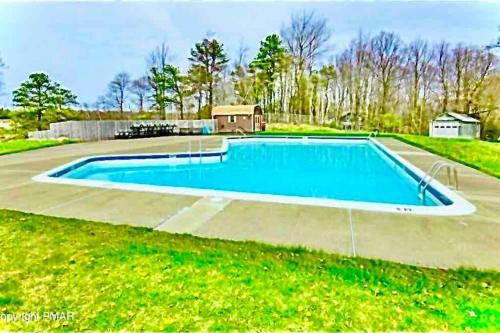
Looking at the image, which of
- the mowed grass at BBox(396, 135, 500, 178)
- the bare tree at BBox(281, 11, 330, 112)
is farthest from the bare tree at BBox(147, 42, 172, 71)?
the mowed grass at BBox(396, 135, 500, 178)

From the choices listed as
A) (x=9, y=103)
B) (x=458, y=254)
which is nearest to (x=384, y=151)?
(x=458, y=254)

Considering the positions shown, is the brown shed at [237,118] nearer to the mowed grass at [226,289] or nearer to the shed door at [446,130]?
the shed door at [446,130]

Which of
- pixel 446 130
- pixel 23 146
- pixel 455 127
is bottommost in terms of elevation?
pixel 23 146

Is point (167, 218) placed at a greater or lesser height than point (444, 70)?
lesser

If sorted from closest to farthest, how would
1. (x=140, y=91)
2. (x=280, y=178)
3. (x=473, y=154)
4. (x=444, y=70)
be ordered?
(x=280, y=178) < (x=473, y=154) < (x=140, y=91) < (x=444, y=70)

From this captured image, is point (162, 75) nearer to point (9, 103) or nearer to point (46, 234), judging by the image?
point (9, 103)

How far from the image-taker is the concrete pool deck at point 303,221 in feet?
9.49

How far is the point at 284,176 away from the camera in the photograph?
867 centimetres

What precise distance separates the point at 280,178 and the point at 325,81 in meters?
23.8

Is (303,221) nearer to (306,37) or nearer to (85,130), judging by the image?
(85,130)

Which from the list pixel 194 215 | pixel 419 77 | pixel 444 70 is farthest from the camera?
pixel 419 77

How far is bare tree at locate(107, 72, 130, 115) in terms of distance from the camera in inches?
998

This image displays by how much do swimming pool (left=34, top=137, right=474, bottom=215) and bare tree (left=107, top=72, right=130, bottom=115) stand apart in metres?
16.5

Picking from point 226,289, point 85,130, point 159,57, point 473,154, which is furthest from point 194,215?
point 159,57
